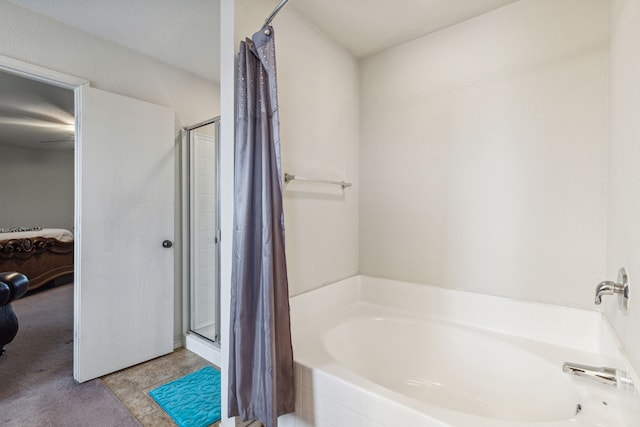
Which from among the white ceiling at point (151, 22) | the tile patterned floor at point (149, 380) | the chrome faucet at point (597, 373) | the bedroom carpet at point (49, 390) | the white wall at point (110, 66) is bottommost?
the tile patterned floor at point (149, 380)

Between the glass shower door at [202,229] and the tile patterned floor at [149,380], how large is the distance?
0.85 ft

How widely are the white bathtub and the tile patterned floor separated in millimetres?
628

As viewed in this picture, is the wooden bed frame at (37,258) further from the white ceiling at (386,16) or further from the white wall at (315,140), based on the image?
the white ceiling at (386,16)

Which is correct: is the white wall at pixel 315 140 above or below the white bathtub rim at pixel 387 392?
above

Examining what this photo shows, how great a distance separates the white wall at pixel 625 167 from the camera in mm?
861

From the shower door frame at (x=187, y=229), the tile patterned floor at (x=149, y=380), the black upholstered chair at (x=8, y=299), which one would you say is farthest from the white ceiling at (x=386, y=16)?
the black upholstered chair at (x=8, y=299)

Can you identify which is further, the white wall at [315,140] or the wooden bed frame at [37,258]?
the wooden bed frame at [37,258]

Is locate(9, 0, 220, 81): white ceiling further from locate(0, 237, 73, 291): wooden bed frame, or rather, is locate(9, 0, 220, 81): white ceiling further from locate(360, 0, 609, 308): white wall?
locate(0, 237, 73, 291): wooden bed frame

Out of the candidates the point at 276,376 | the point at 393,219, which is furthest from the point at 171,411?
the point at 393,219

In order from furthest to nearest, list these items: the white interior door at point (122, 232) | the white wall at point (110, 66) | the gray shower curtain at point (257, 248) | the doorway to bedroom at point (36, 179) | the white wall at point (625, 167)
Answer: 1. the doorway to bedroom at point (36, 179)
2. the white interior door at point (122, 232)
3. the white wall at point (110, 66)
4. the gray shower curtain at point (257, 248)
5. the white wall at point (625, 167)

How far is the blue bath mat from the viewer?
1.66m

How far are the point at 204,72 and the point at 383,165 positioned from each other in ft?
6.45

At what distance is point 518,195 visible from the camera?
5.26ft

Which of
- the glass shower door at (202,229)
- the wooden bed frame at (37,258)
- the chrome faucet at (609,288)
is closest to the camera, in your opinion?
the chrome faucet at (609,288)
